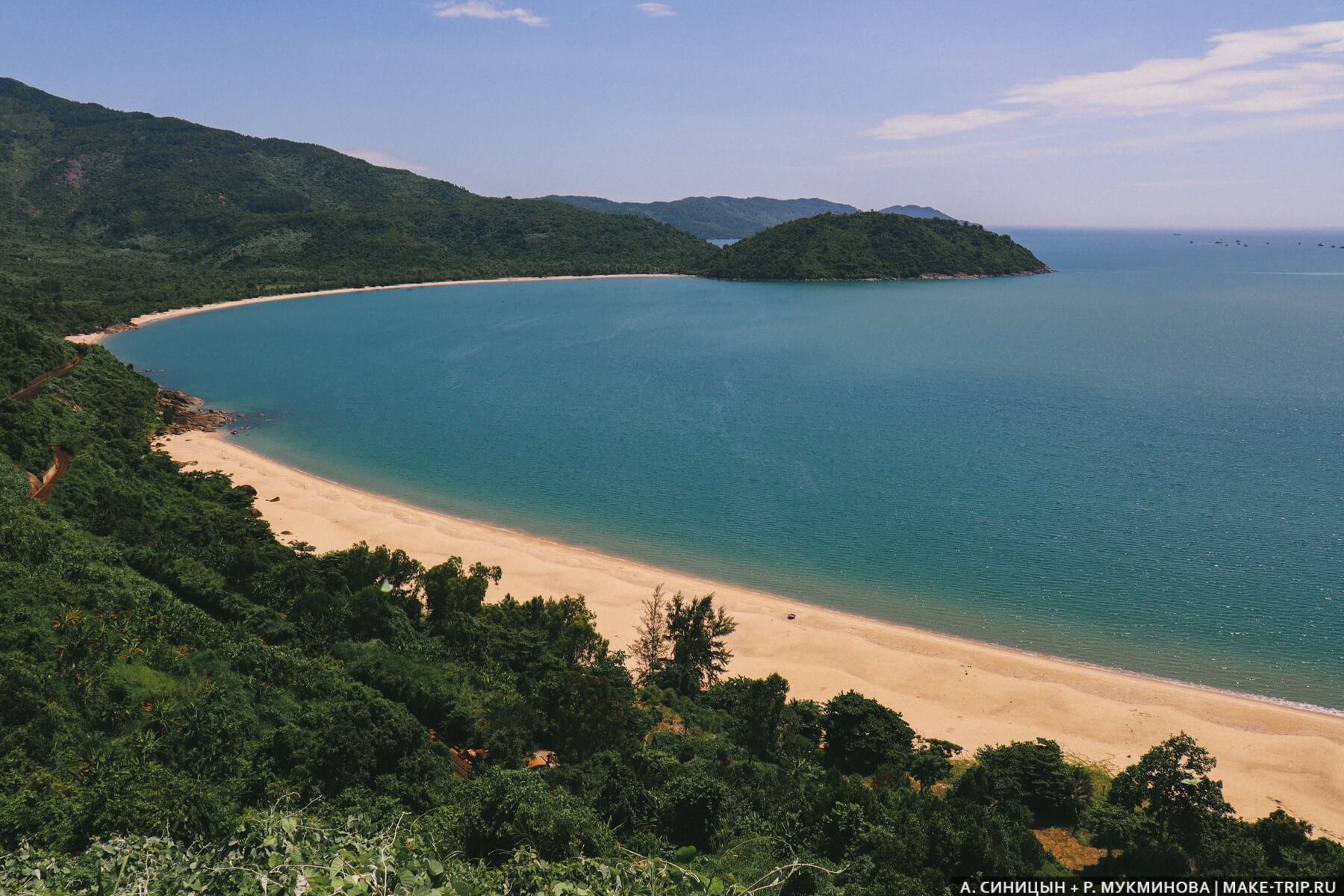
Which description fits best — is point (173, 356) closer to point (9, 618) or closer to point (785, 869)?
point (9, 618)

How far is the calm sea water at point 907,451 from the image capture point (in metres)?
31.3

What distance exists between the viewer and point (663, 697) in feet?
73.1

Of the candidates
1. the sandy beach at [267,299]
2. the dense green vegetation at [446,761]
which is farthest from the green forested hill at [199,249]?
the dense green vegetation at [446,761]

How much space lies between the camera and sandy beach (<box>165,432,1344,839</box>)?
20.9m

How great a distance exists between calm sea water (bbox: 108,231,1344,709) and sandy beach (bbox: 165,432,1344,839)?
1.92m

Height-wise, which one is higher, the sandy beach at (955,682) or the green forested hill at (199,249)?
the green forested hill at (199,249)

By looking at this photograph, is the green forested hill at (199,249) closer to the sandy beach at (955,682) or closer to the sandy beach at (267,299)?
the sandy beach at (267,299)

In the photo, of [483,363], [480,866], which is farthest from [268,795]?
[483,363]

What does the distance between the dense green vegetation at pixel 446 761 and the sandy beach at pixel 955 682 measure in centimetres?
210

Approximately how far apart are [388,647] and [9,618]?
921 cm

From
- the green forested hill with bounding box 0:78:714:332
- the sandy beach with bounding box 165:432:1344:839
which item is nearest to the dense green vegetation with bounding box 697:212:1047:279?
the green forested hill with bounding box 0:78:714:332

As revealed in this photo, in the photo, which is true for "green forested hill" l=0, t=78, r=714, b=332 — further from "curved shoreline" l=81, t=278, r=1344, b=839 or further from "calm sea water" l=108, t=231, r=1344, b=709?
"curved shoreline" l=81, t=278, r=1344, b=839

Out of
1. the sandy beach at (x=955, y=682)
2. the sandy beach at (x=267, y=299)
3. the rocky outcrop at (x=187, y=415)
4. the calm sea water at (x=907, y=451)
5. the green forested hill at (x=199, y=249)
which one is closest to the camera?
the sandy beach at (x=955, y=682)

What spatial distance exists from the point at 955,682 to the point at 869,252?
167m
